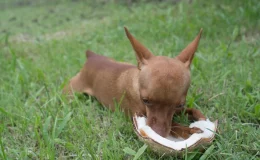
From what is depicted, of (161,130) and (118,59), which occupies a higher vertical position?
(161,130)

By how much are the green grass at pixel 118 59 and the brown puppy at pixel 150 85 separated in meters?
0.18

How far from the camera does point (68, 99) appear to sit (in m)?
3.55

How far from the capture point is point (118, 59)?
15.1 ft

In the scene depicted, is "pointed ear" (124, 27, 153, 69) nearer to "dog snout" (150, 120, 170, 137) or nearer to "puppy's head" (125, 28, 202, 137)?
"puppy's head" (125, 28, 202, 137)

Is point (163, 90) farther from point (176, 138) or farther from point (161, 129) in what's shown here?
point (176, 138)

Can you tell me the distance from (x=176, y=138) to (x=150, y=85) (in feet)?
1.52

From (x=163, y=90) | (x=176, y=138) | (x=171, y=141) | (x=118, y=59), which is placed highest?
(x=163, y=90)

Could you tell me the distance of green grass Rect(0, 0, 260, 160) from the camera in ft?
8.55

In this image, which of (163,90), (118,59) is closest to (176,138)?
(163,90)

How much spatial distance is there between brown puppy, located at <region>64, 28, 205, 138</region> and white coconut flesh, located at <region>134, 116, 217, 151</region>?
0.06m

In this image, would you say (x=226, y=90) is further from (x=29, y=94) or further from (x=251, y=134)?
(x=29, y=94)

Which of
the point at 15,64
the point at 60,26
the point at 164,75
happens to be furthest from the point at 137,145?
the point at 60,26

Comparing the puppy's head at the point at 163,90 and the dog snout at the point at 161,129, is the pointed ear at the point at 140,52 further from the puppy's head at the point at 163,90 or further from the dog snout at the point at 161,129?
the dog snout at the point at 161,129

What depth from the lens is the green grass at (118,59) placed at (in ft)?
8.55
